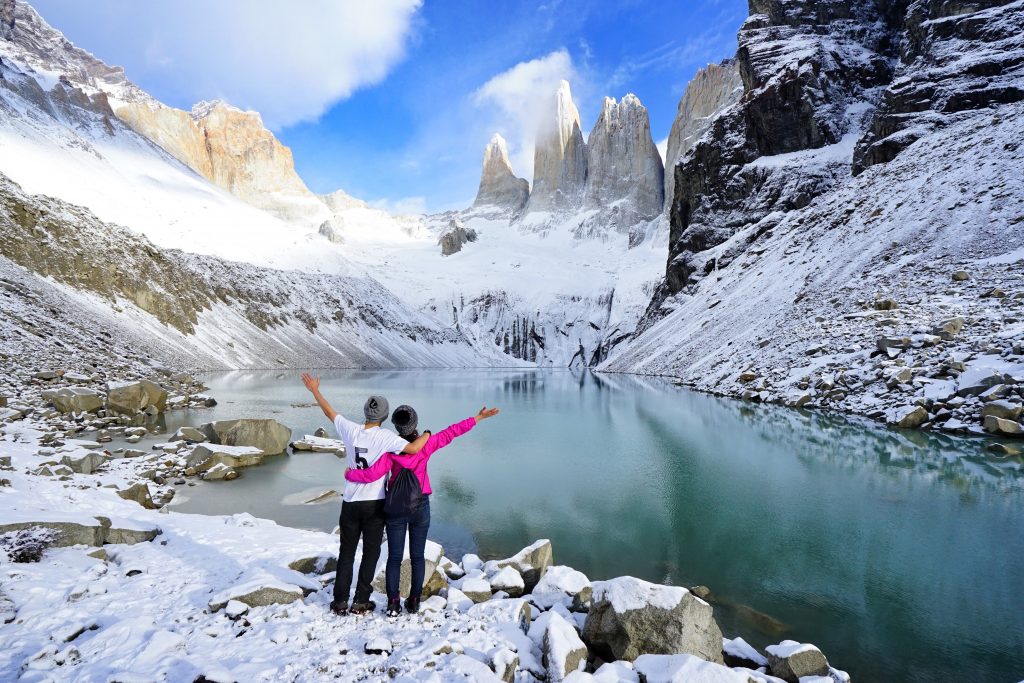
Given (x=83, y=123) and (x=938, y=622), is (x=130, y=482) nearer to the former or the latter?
(x=938, y=622)

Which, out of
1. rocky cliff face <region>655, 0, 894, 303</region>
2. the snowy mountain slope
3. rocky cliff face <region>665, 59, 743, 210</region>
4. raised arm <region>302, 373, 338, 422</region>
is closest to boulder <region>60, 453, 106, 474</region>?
raised arm <region>302, 373, 338, 422</region>

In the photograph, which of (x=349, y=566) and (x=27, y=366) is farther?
(x=27, y=366)

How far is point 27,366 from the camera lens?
80.7 feet

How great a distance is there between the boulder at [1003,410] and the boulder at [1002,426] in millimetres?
182

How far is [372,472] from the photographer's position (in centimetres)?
531

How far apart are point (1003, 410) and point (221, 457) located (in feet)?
78.9

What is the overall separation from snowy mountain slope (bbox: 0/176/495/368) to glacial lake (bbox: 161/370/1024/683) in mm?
27361

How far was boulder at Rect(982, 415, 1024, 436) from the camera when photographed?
15609mm

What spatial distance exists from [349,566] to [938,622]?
24.2ft

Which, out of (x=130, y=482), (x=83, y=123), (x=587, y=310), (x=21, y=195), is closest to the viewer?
(x=130, y=482)

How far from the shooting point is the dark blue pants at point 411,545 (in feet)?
17.8

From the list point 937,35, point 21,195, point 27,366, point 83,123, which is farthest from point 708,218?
point 83,123

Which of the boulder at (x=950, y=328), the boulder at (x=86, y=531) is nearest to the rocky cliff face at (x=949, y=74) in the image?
the boulder at (x=950, y=328)

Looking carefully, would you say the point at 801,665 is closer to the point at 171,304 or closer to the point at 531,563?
the point at 531,563
